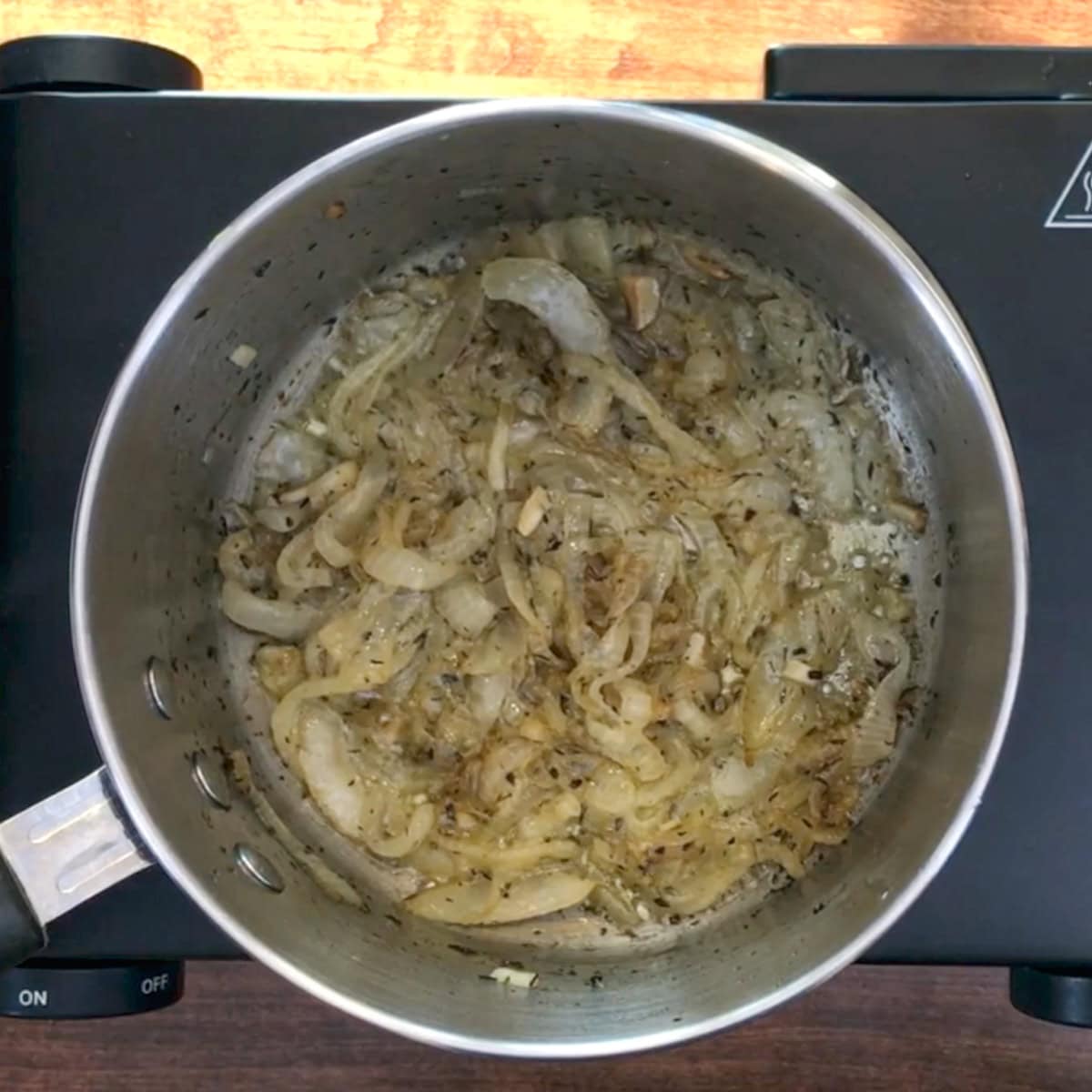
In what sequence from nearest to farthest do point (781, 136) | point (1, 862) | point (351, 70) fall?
point (1, 862) → point (781, 136) → point (351, 70)

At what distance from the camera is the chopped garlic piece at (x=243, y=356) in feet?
2.19

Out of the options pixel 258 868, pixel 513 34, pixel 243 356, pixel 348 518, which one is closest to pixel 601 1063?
pixel 258 868

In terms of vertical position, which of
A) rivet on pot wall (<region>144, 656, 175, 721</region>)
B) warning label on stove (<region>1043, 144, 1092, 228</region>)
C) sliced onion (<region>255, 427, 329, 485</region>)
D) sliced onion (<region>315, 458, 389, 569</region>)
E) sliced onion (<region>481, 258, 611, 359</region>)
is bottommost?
rivet on pot wall (<region>144, 656, 175, 721</region>)

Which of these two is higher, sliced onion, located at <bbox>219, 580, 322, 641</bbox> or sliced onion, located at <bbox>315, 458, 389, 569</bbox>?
sliced onion, located at <bbox>315, 458, 389, 569</bbox>

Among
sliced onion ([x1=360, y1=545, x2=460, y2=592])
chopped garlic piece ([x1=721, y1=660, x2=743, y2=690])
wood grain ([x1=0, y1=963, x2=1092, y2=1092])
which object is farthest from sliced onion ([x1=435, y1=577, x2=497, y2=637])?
wood grain ([x1=0, y1=963, x2=1092, y2=1092])

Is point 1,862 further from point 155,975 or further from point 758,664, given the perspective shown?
point 758,664

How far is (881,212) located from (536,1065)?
53cm

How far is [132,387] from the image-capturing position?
0.56 m

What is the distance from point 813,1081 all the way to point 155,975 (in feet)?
1.32

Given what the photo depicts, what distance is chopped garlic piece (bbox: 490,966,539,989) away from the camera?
0.65m

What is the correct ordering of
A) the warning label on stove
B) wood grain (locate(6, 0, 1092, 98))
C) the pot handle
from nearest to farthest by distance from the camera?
the pot handle
the warning label on stove
wood grain (locate(6, 0, 1092, 98))

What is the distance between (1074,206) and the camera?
630 millimetres

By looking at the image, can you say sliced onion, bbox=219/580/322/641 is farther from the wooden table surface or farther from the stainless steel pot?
the wooden table surface

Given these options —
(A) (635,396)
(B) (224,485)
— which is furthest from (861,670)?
(B) (224,485)
